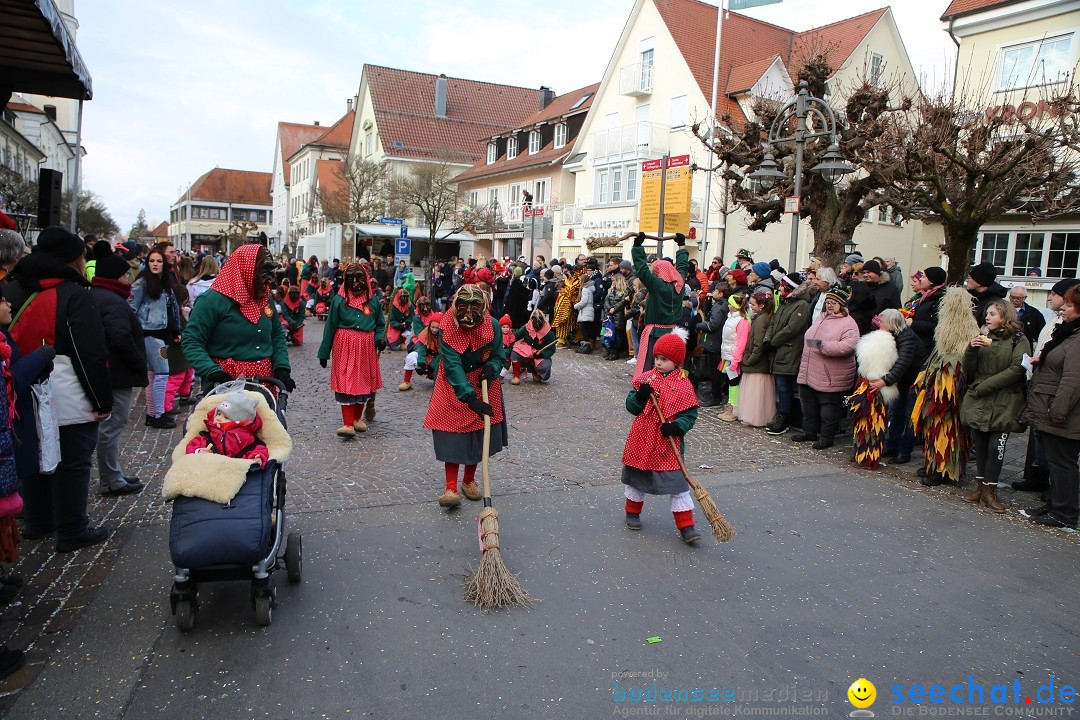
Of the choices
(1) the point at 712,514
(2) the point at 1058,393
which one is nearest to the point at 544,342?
(1) the point at 712,514

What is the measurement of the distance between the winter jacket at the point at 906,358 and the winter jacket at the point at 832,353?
20.5 inches

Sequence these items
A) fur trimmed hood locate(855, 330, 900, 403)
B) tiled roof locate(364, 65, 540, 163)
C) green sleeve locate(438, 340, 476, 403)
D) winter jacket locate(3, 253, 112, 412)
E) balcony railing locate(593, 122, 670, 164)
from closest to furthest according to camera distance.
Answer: winter jacket locate(3, 253, 112, 412)
green sleeve locate(438, 340, 476, 403)
fur trimmed hood locate(855, 330, 900, 403)
balcony railing locate(593, 122, 670, 164)
tiled roof locate(364, 65, 540, 163)

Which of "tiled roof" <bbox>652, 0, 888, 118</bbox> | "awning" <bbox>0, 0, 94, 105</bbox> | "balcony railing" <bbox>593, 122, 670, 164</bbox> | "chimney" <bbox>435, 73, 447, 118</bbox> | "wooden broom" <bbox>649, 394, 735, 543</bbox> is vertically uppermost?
"chimney" <bbox>435, 73, 447, 118</bbox>

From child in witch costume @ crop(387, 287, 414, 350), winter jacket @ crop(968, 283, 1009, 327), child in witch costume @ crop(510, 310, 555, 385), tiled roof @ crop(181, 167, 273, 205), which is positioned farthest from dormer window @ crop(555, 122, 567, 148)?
tiled roof @ crop(181, 167, 273, 205)

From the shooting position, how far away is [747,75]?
93.5 ft

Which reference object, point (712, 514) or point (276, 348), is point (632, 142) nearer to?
point (276, 348)

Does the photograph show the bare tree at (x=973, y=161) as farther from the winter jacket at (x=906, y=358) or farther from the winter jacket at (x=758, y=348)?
the winter jacket at (x=906, y=358)

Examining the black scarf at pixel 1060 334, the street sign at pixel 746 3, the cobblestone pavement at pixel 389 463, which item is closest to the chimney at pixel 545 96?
the street sign at pixel 746 3

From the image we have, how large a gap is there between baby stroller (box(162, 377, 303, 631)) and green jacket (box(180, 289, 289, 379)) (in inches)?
43.8

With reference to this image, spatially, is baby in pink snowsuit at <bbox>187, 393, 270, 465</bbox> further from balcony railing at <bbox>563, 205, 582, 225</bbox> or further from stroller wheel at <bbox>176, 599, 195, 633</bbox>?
balcony railing at <bbox>563, 205, 582, 225</bbox>

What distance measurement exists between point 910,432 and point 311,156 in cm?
6793

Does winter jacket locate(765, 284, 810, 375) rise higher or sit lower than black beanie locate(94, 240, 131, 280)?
lower

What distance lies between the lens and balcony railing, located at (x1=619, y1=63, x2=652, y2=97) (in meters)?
32.2

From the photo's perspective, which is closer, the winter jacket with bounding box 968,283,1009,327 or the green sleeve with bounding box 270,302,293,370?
the green sleeve with bounding box 270,302,293,370
